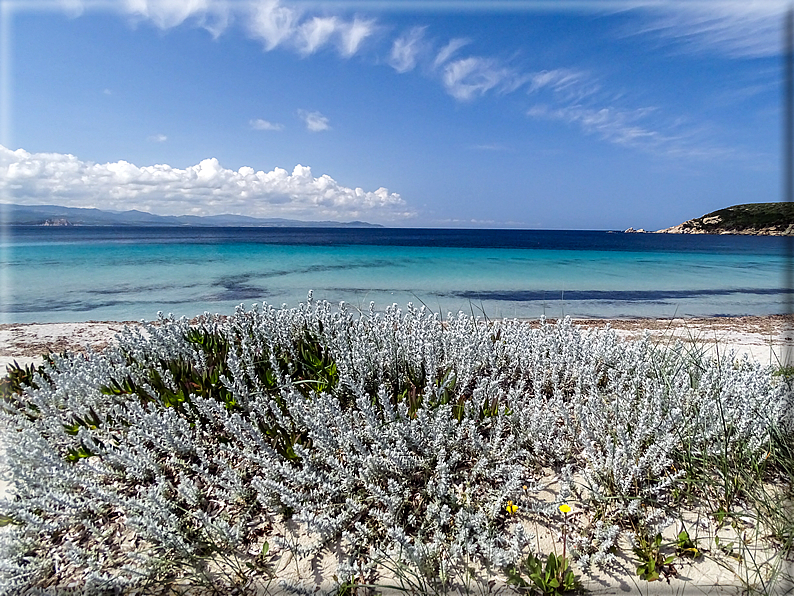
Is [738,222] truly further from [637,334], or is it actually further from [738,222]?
[637,334]

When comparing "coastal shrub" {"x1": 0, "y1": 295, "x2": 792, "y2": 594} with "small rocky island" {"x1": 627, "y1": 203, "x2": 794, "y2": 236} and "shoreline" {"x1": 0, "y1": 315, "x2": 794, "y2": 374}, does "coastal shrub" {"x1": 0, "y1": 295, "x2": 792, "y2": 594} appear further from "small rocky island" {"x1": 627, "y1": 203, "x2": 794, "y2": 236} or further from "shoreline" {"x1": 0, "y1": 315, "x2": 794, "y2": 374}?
"small rocky island" {"x1": 627, "y1": 203, "x2": 794, "y2": 236}

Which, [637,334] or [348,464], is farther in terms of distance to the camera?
[637,334]

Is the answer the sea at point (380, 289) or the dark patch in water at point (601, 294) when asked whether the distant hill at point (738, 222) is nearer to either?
the sea at point (380, 289)

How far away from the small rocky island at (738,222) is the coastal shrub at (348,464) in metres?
80.1

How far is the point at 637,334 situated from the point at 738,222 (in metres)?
96.3

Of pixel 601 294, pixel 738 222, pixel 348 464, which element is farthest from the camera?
pixel 738 222

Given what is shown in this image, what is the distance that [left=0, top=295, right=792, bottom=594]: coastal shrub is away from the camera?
7.29 feet

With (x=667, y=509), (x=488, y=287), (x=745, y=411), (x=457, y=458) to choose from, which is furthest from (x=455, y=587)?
(x=488, y=287)

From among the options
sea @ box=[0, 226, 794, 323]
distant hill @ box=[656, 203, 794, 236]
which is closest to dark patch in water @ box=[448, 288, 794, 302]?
sea @ box=[0, 226, 794, 323]

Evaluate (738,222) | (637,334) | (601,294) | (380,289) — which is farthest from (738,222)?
(637,334)

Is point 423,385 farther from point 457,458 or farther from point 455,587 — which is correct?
point 455,587

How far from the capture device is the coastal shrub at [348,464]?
2.22 metres

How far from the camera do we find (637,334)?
8.12m

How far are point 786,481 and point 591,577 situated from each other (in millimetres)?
1610
